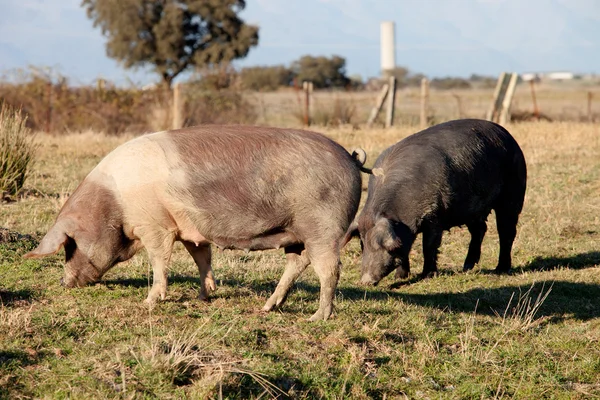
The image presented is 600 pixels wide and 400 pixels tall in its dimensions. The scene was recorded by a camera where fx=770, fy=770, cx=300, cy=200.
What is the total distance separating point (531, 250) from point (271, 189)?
5.47 meters

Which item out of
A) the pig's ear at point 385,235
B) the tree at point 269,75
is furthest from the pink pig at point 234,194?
the tree at point 269,75

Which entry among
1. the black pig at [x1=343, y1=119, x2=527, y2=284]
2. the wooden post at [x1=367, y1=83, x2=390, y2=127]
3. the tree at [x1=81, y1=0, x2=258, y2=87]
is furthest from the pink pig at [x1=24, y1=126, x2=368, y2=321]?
the tree at [x1=81, y1=0, x2=258, y2=87]

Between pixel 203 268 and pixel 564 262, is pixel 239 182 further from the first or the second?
pixel 564 262

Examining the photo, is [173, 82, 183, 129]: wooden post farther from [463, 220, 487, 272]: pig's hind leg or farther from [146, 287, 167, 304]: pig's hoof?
[146, 287, 167, 304]: pig's hoof

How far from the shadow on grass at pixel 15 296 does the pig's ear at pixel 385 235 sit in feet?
11.1

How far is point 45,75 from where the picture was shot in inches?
845

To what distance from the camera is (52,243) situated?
6.46 metres

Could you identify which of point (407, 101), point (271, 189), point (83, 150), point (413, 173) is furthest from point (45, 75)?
point (407, 101)

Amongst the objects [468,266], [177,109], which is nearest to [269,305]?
[468,266]

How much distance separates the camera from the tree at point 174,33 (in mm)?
38625

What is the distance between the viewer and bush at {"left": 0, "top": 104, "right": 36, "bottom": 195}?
11.1 meters

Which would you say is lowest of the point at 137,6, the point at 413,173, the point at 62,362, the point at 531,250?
the point at 531,250

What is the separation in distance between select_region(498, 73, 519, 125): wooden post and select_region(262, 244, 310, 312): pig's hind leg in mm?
17395

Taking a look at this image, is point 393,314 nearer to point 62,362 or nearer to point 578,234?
point 62,362
